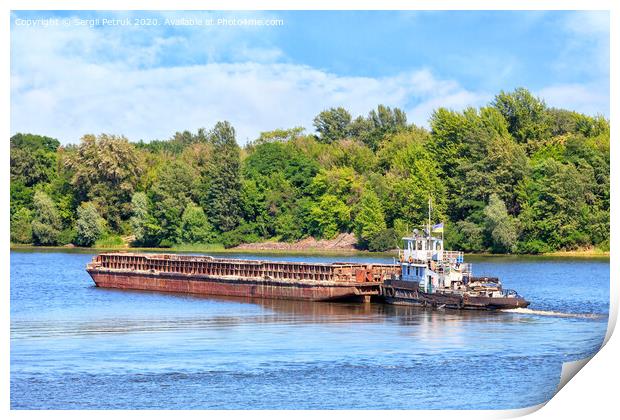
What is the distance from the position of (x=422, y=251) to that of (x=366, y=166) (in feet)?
159

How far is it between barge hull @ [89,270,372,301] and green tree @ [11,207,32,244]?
15826 millimetres

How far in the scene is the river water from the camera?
25.9 metres

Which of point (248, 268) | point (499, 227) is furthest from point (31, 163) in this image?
point (499, 227)

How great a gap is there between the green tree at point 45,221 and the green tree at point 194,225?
12.2 meters

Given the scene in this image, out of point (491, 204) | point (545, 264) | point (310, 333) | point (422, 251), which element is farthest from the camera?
point (491, 204)

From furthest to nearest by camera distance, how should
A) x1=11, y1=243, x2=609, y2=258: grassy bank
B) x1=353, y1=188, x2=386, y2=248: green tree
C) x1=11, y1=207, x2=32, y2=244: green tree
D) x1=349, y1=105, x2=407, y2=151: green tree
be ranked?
x1=349, y1=105, x2=407, y2=151: green tree
x1=353, y1=188, x2=386, y2=248: green tree
x1=11, y1=243, x2=609, y2=258: grassy bank
x1=11, y1=207, x2=32, y2=244: green tree

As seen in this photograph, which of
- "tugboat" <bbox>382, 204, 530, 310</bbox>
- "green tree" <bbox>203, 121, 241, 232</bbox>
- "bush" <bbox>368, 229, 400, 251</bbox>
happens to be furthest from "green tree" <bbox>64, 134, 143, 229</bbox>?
"tugboat" <bbox>382, 204, 530, 310</bbox>

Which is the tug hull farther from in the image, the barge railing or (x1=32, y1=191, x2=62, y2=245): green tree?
(x1=32, y1=191, x2=62, y2=245): green tree

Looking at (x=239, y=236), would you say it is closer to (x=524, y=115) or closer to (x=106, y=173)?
(x=106, y=173)

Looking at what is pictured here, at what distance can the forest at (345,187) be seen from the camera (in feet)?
233

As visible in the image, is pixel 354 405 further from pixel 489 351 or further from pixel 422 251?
pixel 422 251

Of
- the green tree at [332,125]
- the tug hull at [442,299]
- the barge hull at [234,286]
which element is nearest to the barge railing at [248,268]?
the barge hull at [234,286]

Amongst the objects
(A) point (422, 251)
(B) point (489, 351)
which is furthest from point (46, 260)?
(B) point (489, 351)

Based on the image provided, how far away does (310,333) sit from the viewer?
34719mm
